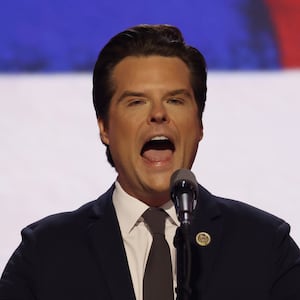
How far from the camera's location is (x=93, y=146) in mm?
A: 2516

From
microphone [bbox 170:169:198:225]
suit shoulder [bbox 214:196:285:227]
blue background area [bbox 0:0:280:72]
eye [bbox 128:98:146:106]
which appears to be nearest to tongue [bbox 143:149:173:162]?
eye [bbox 128:98:146:106]

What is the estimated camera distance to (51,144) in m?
2.50

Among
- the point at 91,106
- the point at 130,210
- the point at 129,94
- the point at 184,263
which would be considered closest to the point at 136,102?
the point at 129,94

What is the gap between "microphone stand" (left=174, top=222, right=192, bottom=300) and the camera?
1.51 metres

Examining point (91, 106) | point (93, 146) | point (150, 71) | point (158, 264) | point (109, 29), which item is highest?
point (109, 29)

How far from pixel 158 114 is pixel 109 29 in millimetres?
809

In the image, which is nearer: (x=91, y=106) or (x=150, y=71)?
(x=150, y=71)

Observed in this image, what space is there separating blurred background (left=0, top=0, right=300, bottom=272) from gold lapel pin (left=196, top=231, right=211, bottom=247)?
0.50 meters

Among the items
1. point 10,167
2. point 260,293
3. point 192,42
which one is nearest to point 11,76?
point 10,167

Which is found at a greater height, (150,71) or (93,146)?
(150,71)

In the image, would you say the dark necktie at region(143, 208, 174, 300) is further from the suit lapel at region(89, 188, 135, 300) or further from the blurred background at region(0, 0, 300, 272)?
the blurred background at region(0, 0, 300, 272)

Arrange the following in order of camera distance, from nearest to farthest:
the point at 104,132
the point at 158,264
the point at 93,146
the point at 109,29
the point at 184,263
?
the point at 184,263 < the point at 158,264 < the point at 104,132 < the point at 93,146 < the point at 109,29

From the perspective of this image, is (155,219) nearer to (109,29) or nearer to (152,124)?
(152,124)

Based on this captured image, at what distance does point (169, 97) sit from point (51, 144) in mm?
650
